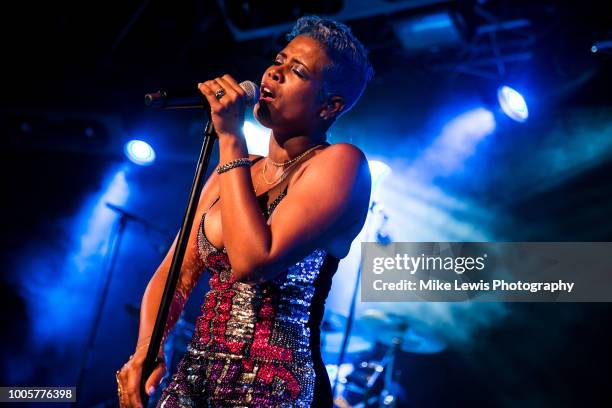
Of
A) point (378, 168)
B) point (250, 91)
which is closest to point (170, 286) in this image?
point (250, 91)

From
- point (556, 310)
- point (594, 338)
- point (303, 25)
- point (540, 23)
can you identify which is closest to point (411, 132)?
point (540, 23)

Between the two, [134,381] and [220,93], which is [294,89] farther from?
[134,381]

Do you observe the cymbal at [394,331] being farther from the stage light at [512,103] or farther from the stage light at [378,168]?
the stage light at [512,103]

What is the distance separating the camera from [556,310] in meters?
5.67

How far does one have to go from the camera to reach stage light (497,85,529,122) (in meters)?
5.04

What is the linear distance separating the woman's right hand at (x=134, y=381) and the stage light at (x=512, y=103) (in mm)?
4444

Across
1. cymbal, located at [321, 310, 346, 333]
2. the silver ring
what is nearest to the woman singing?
the silver ring

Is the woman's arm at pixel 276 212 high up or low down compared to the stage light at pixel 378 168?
down

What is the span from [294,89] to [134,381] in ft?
3.09

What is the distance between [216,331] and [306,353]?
0.83 ft

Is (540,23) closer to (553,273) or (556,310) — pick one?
(553,273)

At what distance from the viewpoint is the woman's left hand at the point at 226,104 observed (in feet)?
4.53

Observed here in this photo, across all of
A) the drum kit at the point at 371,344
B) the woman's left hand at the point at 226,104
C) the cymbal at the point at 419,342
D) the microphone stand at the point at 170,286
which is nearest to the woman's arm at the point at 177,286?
the microphone stand at the point at 170,286

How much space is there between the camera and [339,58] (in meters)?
1.78
